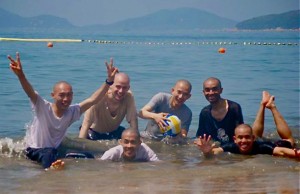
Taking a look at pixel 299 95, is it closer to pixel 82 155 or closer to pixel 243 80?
pixel 243 80

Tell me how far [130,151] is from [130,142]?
0.15 meters

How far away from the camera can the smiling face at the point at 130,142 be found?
853cm

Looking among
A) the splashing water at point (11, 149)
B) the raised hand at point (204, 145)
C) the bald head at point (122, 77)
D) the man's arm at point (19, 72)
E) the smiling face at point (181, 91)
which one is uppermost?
the man's arm at point (19, 72)

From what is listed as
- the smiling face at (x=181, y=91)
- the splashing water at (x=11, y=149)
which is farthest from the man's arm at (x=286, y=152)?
the splashing water at (x=11, y=149)

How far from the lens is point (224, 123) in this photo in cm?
1001

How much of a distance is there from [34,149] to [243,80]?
1610 centimetres

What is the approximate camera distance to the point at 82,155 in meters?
9.05

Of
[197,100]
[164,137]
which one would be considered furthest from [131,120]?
[197,100]

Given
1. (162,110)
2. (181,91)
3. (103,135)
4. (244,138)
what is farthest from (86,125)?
(244,138)

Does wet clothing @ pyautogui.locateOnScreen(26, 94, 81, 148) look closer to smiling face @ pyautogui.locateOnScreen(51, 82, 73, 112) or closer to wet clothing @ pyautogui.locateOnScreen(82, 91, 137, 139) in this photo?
smiling face @ pyautogui.locateOnScreen(51, 82, 73, 112)

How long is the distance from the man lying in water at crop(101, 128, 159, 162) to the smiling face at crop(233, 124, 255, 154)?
1.19m

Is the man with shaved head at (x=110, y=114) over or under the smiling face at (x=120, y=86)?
under

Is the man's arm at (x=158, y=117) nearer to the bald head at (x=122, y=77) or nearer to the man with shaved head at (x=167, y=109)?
the man with shaved head at (x=167, y=109)

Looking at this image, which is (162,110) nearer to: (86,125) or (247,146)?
(86,125)
